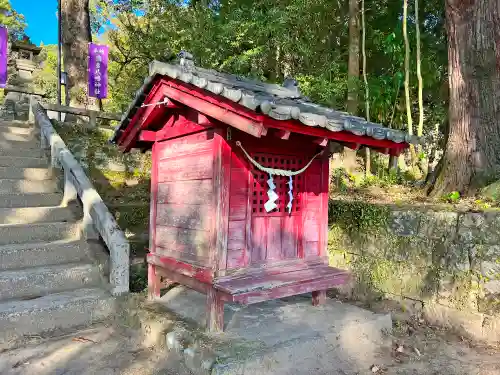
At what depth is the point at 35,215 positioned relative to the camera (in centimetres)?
605

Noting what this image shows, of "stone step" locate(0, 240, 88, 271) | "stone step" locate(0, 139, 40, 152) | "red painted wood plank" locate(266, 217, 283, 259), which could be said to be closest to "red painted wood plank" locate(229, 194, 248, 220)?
"red painted wood plank" locate(266, 217, 283, 259)

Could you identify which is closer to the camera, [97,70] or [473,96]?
[473,96]

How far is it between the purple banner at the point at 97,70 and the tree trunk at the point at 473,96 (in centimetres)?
1026

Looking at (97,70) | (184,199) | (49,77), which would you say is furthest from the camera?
(49,77)

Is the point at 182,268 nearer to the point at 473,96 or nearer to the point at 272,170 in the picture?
the point at 272,170

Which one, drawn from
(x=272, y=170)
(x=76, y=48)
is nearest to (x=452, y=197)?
(x=272, y=170)

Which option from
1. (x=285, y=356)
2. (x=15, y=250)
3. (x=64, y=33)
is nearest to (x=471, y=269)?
(x=285, y=356)

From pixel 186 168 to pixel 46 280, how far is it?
8.05 feet

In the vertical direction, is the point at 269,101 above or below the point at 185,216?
above

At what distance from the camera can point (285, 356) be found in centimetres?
387

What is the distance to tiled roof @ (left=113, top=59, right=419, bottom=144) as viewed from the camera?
3283 mm

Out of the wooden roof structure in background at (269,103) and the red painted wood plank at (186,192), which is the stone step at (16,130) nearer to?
the wooden roof structure in background at (269,103)

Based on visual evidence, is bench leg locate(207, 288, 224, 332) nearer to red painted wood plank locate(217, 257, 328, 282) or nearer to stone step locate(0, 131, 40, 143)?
red painted wood plank locate(217, 257, 328, 282)

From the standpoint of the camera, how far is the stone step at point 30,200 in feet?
20.4
